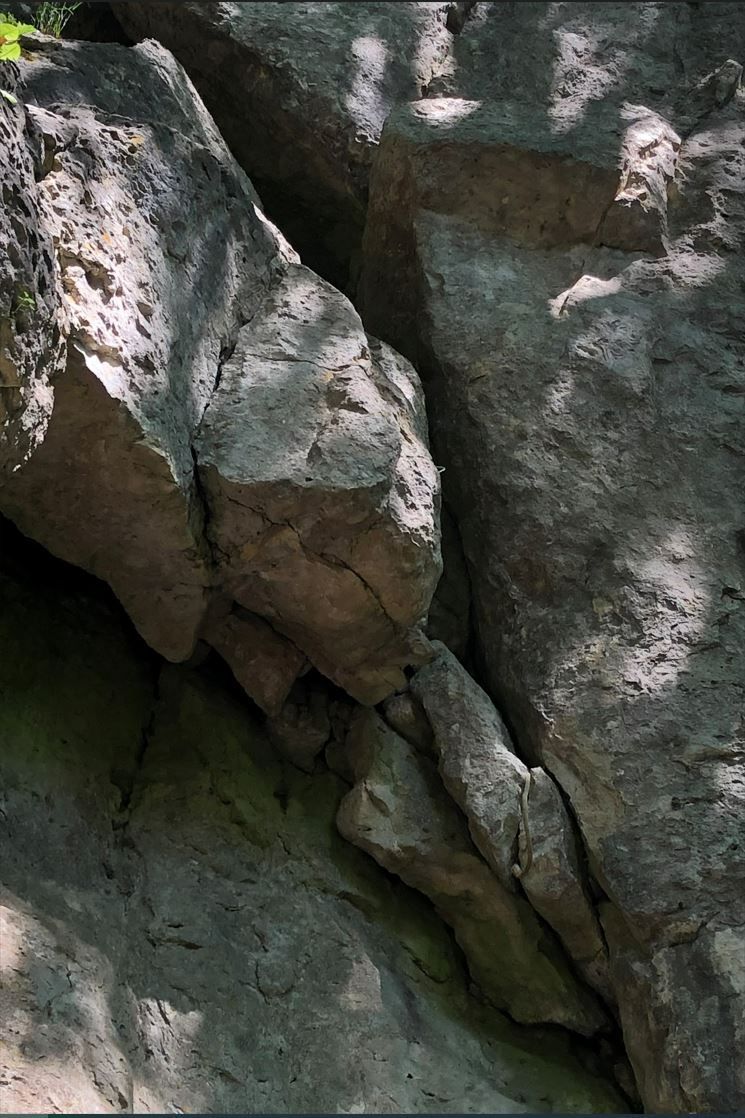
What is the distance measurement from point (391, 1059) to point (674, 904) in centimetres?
71

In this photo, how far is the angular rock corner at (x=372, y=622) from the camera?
2430 mm

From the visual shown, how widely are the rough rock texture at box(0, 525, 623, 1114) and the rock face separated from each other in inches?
10.6

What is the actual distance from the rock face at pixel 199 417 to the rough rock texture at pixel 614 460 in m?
0.36

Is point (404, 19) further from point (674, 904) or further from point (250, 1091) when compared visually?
point (250, 1091)

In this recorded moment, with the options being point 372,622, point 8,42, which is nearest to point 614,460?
point 372,622

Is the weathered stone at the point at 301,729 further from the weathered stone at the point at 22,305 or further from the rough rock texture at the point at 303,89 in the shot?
the rough rock texture at the point at 303,89

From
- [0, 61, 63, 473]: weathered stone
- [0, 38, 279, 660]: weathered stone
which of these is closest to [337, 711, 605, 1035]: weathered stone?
[0, 38, 279, 660]: weathered stone

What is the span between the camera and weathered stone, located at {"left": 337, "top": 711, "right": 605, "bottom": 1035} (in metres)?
2.82

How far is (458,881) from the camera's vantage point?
2.86m

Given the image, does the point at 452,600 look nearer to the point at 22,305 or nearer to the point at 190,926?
the point at 190,926

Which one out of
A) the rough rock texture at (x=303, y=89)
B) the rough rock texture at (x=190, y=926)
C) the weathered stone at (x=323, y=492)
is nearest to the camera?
the rough rock texture at (x=190, y=926)

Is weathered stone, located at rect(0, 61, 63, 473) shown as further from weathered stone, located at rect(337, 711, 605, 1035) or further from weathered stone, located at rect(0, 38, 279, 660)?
weathered stone, located at rect(337, 711, 605, 1035)

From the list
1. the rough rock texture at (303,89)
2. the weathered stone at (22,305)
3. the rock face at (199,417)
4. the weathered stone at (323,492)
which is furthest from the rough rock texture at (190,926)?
the rough rock texture at (303,89)

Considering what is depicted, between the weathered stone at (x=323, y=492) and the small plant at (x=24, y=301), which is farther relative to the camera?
the weathered stone at (x=323, y=492)
